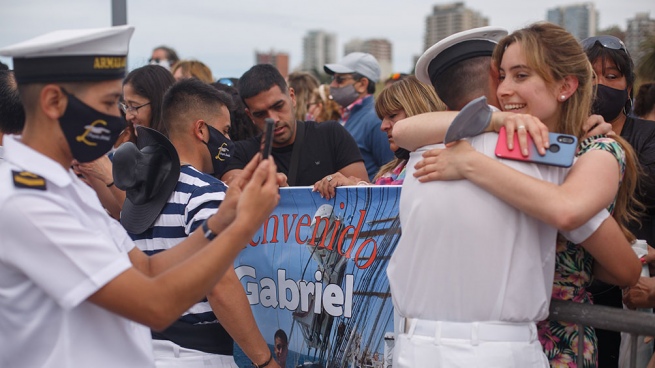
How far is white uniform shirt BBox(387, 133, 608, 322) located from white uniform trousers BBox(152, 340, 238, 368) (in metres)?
1.33

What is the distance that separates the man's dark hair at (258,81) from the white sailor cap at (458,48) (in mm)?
2391

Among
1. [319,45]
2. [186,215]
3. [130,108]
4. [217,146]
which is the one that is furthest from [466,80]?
[319,45]

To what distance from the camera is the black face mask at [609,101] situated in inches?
155

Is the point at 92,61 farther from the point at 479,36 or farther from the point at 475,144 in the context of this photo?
the point at 479,36

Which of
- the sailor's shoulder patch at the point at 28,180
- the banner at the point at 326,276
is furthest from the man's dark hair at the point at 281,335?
the sailor's shoulder patch at the point at 28,180

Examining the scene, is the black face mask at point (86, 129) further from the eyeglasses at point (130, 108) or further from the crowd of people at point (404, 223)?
the eyeglasses at point (130, 108)

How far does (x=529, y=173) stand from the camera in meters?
2.46

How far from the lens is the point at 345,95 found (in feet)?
26.5

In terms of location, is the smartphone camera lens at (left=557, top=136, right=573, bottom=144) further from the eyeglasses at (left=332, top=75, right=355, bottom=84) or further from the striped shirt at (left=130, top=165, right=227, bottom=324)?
the eyeglasses at (left=332, top=75, right=355, bottom=84)

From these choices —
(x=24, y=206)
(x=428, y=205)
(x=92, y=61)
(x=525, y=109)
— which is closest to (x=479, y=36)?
(x=525, y=109)

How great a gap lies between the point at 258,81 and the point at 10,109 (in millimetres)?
1731

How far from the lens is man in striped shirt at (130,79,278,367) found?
3.38m

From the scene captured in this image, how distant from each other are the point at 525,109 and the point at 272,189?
110cm

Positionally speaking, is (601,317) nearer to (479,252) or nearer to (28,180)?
(479,252)
